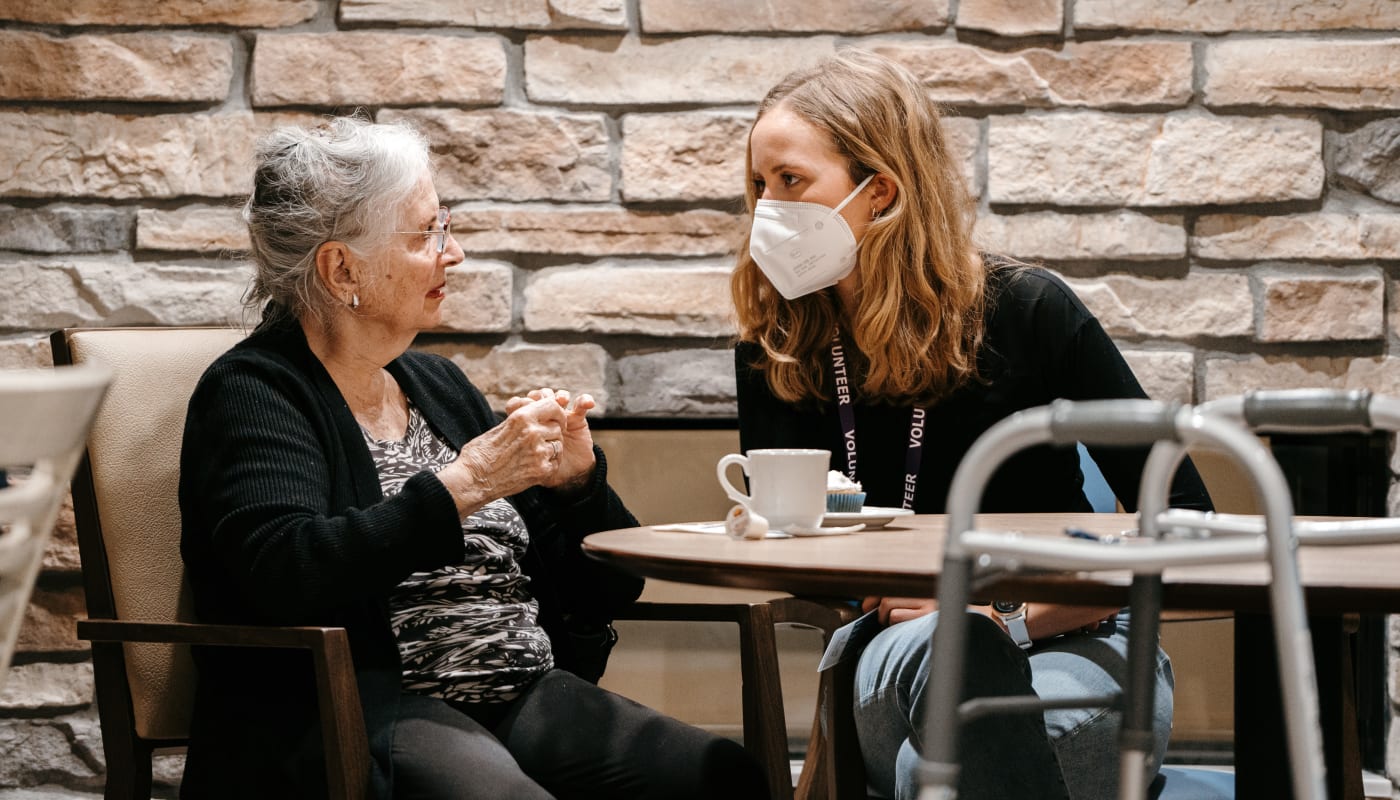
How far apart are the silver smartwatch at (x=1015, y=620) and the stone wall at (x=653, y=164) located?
101 cm

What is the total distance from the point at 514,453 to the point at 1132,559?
40.1 inches

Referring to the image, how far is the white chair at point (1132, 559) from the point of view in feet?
2.85

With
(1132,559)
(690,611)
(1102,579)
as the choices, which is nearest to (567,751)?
(690,611)

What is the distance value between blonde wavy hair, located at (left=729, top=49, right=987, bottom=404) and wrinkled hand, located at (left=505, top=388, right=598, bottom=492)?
0.30 meters

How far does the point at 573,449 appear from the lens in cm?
195

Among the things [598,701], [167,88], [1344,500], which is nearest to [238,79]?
[167,88]

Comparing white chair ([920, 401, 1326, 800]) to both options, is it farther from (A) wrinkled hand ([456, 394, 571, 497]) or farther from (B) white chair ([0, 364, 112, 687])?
(A) wrinkled hand ([456, 394, 571, 497])

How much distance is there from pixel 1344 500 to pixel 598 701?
5.38 feet

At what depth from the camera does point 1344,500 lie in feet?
8.66

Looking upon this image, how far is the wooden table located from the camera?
1041 millimetres

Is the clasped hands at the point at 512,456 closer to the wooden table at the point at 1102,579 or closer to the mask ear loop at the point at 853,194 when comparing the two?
the wooden table at the point at 1102,579

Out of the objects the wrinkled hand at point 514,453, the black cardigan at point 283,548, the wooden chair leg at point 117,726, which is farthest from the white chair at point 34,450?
the wooden chair leg at point 117,726

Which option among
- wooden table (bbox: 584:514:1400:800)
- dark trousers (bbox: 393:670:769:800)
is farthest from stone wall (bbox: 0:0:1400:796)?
wooden table (bbox: 584:514:1400:800)

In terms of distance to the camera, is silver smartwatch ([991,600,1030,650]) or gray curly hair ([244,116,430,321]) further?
gray curly hair ([244,116,430,321])
